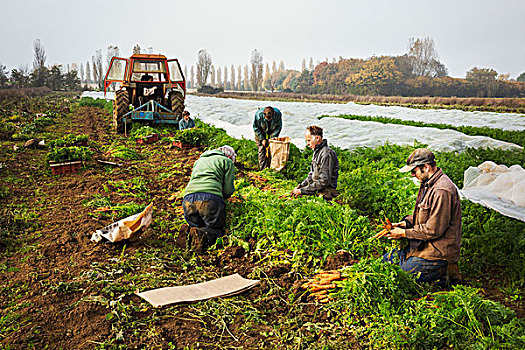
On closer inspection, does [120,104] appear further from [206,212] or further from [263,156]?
[206,212]

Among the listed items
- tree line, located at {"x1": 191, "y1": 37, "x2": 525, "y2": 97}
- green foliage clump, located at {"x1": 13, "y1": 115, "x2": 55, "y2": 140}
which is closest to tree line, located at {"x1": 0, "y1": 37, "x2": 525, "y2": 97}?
tree line, located at {"x1": 191, "y1": 37, "x2": 525, "y2": 97}

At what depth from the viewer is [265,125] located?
299 inches

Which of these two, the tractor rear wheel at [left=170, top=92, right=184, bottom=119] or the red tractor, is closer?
the red tractor

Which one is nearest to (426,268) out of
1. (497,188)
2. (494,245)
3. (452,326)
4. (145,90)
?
(452,326)

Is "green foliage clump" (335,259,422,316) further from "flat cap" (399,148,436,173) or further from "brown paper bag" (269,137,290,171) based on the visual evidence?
"brown paper bag" (269,137,290,171)

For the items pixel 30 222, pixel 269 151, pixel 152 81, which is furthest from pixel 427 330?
pixel 152 81

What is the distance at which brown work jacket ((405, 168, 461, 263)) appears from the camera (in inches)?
124

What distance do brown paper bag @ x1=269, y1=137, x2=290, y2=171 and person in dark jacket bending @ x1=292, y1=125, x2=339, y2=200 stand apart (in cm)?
218

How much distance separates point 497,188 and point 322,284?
12.3 feet

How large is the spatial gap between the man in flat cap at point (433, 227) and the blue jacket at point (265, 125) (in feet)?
14.8

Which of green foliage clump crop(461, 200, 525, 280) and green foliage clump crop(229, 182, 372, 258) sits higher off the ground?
green foliage clump crop(229, 182, 372, 258)

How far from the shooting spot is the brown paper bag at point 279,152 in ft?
24.1

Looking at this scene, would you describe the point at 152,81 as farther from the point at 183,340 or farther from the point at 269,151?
the point at 183,340

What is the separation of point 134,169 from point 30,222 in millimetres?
3015
